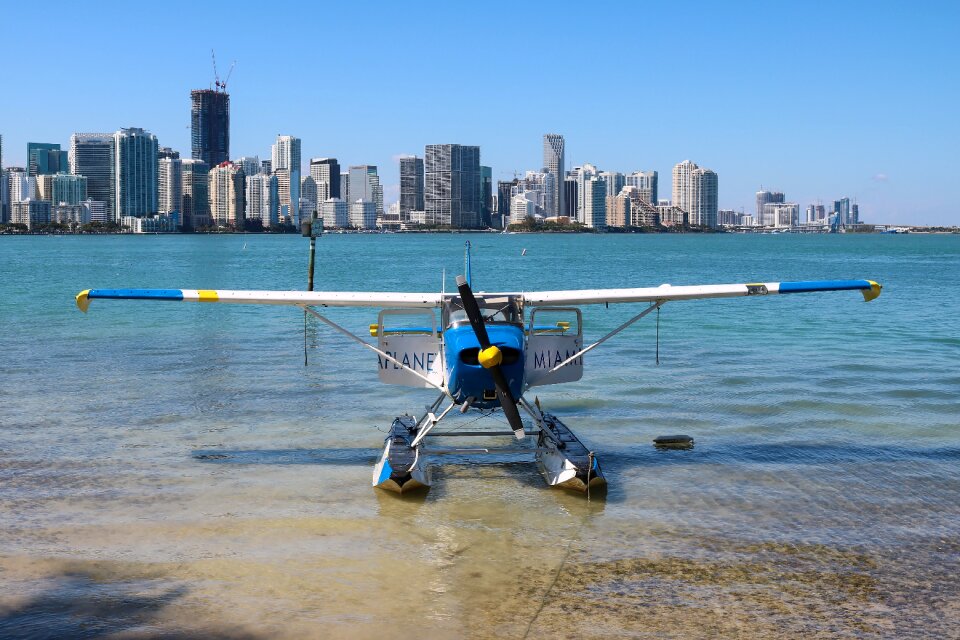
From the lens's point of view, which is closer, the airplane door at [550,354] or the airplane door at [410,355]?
the airplane door at [550,354]

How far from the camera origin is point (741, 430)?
47.5 feet

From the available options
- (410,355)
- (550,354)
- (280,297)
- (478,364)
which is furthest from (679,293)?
(280,297)

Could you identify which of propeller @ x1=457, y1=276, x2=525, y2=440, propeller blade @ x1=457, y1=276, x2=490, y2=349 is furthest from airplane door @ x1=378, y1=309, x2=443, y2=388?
propeller blade @ x1=457, y1=276, x2=490, y2=349

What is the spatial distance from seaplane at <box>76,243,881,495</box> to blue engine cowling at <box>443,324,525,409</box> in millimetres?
11

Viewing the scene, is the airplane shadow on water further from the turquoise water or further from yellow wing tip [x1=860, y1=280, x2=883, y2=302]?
yellow wing tip [x1=860, y1=280, x2=883, y2=302]

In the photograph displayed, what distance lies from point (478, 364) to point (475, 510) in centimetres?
158

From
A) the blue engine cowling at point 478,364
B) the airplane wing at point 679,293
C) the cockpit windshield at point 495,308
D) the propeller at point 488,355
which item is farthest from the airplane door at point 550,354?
the propeller at point 488,355

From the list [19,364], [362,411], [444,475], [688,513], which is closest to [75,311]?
Result: [19,364]

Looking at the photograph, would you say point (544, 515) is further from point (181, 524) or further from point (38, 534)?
point (38, 534)

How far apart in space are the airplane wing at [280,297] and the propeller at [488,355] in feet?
4.59

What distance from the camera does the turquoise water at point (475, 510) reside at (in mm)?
7758

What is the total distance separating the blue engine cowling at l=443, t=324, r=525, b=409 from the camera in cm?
1031

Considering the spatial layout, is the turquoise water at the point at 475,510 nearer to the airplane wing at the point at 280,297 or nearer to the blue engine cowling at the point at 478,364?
the blue engine cowling at the point at 478,364

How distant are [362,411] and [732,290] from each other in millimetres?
6685
